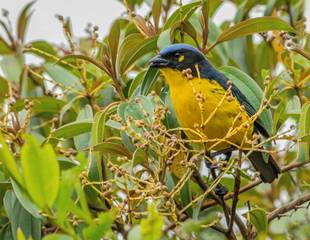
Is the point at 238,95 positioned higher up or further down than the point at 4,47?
further down

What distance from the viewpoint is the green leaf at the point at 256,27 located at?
3.61m

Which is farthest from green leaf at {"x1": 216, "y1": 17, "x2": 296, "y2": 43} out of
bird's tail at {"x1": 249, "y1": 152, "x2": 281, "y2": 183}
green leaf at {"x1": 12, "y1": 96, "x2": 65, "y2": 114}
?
green leaf at {"x1": 12, "y1": 96, "x2": 65, "y2": 114}

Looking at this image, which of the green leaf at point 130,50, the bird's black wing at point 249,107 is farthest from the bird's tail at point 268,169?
the green leaf at point 130,50

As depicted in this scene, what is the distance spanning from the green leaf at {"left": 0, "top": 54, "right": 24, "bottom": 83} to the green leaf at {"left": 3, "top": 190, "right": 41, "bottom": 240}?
114 centimetres

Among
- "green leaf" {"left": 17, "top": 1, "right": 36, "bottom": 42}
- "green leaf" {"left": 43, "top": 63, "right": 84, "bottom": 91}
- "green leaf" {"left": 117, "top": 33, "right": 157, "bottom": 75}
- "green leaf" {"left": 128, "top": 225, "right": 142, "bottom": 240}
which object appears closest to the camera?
"green leaf" {"left": 128, "top": 225, "right": 142, "bottom": 240}

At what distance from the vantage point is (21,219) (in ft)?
11.3

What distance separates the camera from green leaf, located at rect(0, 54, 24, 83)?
4516mm

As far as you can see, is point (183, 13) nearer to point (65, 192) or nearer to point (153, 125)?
point (153, 125)

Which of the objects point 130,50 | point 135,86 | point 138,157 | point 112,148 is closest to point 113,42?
point 130,50

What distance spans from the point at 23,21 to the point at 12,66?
0.29 meters

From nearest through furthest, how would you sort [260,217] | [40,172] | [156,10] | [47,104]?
[40,172] → [260,217] → [156,10] → [47,104]

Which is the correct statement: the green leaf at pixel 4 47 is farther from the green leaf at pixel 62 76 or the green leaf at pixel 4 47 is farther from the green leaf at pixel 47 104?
the green leaf at pixel 47 104

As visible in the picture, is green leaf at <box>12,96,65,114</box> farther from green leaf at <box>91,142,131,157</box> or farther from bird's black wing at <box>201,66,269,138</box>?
green leaf at <box>91,142,131,157</box>

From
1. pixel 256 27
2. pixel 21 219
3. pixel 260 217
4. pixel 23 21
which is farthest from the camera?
pixel 23 21
